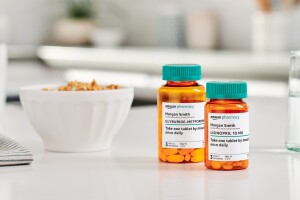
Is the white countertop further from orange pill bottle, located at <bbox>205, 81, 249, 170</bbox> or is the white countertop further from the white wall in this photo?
the white wall

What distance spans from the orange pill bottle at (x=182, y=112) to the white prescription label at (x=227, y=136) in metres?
0.06

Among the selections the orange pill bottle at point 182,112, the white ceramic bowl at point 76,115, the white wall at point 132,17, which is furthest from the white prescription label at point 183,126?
the white wall at point 132,17

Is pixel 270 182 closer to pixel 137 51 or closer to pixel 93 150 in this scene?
pixel 93 150

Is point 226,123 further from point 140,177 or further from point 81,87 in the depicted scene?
point 81,87

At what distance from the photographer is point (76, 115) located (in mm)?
1268

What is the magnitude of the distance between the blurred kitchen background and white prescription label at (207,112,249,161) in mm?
2353

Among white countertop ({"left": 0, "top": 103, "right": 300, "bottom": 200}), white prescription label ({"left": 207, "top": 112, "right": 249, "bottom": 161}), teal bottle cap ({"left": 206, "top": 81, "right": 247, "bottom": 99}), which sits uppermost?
teal bottle cap ({"left": 206, "top": 81, "right": 247, "bottom": 99})

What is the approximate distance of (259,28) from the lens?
13.2 ft

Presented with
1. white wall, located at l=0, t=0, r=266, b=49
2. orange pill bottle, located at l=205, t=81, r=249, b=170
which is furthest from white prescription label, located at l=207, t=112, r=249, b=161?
white wall, located at l=0, t=0, r=266, b=49

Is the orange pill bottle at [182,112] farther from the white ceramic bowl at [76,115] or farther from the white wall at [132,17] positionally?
the white wall at [132,17]

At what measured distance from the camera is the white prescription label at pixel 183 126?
114 cm

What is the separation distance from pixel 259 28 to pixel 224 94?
302 cm

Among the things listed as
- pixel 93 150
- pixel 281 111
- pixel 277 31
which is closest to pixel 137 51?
pixel 277 31

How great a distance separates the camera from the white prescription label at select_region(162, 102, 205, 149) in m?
1.14
